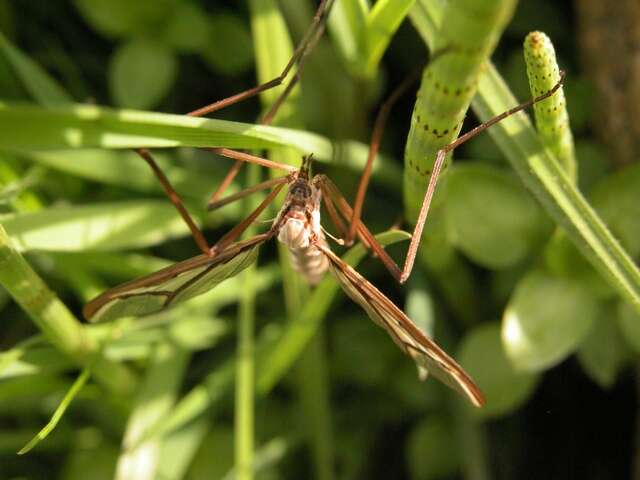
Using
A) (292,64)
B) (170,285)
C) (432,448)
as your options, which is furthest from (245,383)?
(292,64)

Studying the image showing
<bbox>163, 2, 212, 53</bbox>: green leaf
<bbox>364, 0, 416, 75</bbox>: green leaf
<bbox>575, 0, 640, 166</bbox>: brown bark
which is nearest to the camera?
<bbox>364, 0, 416, 75</bbox>: green leaf

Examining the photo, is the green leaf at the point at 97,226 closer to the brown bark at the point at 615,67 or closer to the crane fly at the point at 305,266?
the crane fly at the point at 305,266

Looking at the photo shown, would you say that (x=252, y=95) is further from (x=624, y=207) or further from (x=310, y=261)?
(x=624, y=207)

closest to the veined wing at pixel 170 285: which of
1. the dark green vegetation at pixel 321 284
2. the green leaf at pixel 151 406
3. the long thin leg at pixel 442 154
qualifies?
the dark green vegetation at pixel 321 284

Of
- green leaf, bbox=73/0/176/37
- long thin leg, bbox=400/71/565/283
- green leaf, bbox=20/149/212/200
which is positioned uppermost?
green leaf, bbox=73/0/176/37

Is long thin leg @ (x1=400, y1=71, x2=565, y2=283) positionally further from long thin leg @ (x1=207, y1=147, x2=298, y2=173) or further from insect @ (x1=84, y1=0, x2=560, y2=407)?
long thin leg @ (x1=207, y1=147, x2=298, y2=173)

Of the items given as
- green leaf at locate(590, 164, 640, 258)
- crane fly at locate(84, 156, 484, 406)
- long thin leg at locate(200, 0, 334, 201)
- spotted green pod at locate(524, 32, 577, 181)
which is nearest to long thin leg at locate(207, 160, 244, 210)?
long thin leg at locate(200, 0, 334, 201)

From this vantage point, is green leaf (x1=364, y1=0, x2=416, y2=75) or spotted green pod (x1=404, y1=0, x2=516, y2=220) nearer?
spotted green pod (x1=404, y1=0, x2=516, y2=220)
